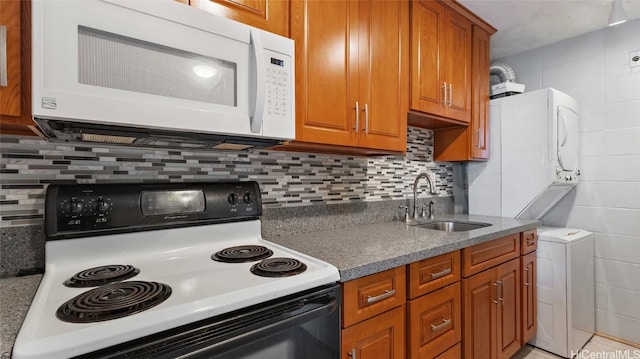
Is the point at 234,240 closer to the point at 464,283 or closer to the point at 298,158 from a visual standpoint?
the point at 298,158

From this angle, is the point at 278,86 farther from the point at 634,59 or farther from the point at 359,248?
the point at 634,59

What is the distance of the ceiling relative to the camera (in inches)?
78.4

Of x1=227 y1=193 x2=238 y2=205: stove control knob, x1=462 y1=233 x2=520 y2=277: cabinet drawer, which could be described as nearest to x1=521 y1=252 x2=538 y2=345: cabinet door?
x1=462 y1=233 x2=520 y2=277: cabinet drawer

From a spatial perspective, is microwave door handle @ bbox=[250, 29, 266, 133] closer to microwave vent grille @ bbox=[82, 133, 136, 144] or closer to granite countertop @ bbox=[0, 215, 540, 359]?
microwave vent grille @ bbox=[82, 133, 136, 144]

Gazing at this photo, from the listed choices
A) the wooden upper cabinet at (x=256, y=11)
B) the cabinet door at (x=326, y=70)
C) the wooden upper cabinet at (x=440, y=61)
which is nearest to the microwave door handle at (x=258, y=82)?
the wooden upper cabinet at (x=256, y=11)

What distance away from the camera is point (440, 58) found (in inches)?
78.4

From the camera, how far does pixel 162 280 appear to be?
0.92 meters

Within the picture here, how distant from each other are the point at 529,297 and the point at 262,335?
2.04 meters

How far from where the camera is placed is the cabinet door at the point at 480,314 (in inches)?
60.8

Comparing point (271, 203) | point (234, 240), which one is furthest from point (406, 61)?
point (234, 240)

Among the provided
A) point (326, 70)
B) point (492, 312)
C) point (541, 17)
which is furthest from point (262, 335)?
point (541, 17)

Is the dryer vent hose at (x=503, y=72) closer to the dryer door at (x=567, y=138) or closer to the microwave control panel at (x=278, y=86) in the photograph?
the dryer door at (x=567, y=138)

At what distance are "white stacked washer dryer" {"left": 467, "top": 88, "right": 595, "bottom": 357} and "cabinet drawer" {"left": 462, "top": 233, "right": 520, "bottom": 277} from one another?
398mm

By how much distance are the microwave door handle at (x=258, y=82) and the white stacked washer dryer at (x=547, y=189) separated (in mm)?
2073
